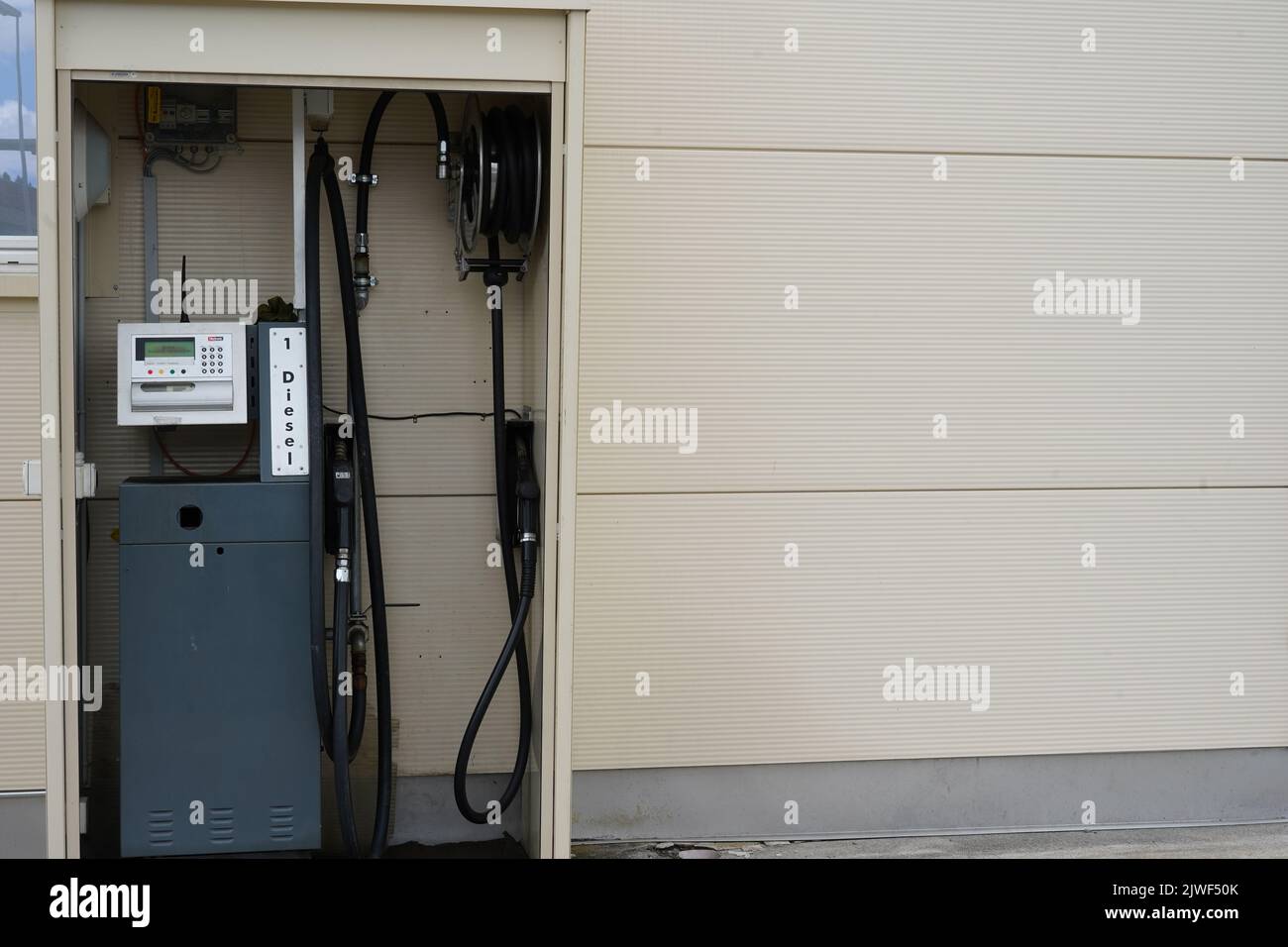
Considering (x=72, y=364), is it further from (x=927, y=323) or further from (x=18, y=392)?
(x=927, y=323)

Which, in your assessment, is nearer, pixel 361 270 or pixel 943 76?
pixel 361 270

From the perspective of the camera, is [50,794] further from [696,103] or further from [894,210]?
[894,210]

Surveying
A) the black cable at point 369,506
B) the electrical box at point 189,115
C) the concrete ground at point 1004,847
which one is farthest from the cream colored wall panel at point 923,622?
the electrical box at point 189,115

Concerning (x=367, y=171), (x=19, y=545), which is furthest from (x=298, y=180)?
(x=19, y=545)

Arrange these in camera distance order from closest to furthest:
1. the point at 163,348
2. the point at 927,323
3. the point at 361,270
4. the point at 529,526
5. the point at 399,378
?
the point at 163,348
the point at 529,526
the point at 361,270
the point at 399,378
the point at 927,323

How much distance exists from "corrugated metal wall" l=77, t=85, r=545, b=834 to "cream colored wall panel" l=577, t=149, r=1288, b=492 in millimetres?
369

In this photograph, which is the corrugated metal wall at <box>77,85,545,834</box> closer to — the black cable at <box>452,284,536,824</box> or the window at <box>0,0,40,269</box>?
the black cable at <box>452,284,536,824</box>

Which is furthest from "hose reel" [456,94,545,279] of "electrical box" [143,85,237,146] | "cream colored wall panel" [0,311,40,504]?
"cream colored wall panel" [0,311,40,504]

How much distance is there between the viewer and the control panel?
3.02 meters

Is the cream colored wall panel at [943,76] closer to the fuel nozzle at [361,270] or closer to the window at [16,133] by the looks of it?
the fuel nozzle at [361,270]

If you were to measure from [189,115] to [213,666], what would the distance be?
1.49m

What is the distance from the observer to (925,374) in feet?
11.9

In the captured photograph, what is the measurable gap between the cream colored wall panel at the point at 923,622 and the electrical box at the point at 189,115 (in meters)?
1.45

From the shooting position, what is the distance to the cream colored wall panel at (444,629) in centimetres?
355
